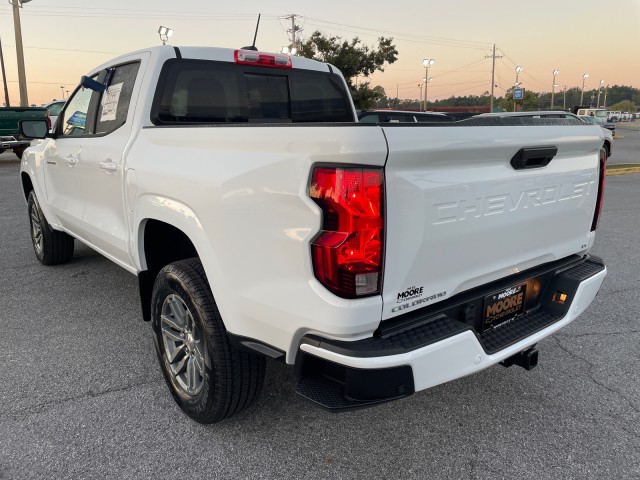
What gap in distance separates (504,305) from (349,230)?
3.58 ft

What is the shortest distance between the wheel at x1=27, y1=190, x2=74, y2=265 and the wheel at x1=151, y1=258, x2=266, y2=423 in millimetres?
2968

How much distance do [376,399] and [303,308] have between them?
42 centimetres

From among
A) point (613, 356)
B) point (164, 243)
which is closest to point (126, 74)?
point (164, 243)

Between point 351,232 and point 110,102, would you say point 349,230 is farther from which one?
point 110,102

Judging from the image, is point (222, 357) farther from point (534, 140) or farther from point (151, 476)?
point (534, 140)

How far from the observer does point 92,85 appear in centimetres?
364

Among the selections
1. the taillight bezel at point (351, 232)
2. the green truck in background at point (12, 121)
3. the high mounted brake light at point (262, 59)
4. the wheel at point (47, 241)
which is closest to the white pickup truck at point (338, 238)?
the taillight bezel at point (351, 232)

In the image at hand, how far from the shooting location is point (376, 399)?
1.84 meters

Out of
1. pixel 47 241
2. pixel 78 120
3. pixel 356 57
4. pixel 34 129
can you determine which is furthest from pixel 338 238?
pixel 356 57

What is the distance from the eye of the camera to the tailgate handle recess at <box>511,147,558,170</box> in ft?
7.19

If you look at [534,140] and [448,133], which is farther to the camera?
[534,140]

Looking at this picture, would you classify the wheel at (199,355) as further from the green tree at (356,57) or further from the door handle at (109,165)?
the green tree at (356,57)

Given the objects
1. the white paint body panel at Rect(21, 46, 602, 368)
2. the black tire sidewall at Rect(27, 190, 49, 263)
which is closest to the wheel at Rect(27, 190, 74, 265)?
the black tire sidewall at Rect(27, 190, 49, 263)

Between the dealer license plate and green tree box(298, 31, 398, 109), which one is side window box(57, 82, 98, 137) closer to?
the dealer license plate
